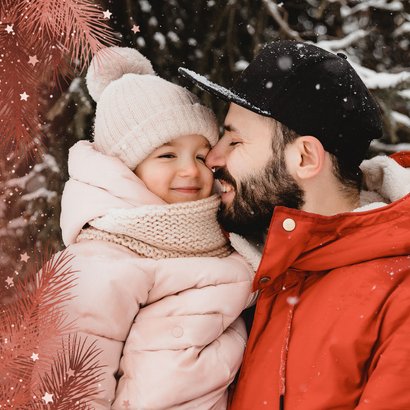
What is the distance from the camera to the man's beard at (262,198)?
2.27m

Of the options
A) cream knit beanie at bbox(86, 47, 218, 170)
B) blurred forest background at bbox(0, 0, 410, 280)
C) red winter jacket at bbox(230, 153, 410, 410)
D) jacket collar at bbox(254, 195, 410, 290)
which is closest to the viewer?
red winter jacket at bbox(230, 153, 410, 410)

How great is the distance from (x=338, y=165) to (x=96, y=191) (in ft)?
3.41

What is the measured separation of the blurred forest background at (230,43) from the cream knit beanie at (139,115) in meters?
0.38

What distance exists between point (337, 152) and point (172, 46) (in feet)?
4.41

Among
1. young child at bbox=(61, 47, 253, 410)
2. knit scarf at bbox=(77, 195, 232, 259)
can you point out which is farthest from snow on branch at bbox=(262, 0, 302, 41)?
knit scarf at bbox=(77, 195, 232, 259)

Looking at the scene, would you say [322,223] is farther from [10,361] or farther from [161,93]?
[10,361]

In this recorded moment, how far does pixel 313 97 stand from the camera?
2174 millimetres

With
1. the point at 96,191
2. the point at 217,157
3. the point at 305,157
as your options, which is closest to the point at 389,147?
the point at 305,157

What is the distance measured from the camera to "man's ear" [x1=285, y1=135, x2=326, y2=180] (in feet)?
7.28

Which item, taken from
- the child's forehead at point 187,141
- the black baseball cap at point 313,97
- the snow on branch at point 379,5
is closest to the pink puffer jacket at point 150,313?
the child's forehead at point 187,141

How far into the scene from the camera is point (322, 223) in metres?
2.00

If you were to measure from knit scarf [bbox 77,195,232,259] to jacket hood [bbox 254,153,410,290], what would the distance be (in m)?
0.34

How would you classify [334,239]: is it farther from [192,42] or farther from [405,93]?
[192,42]
